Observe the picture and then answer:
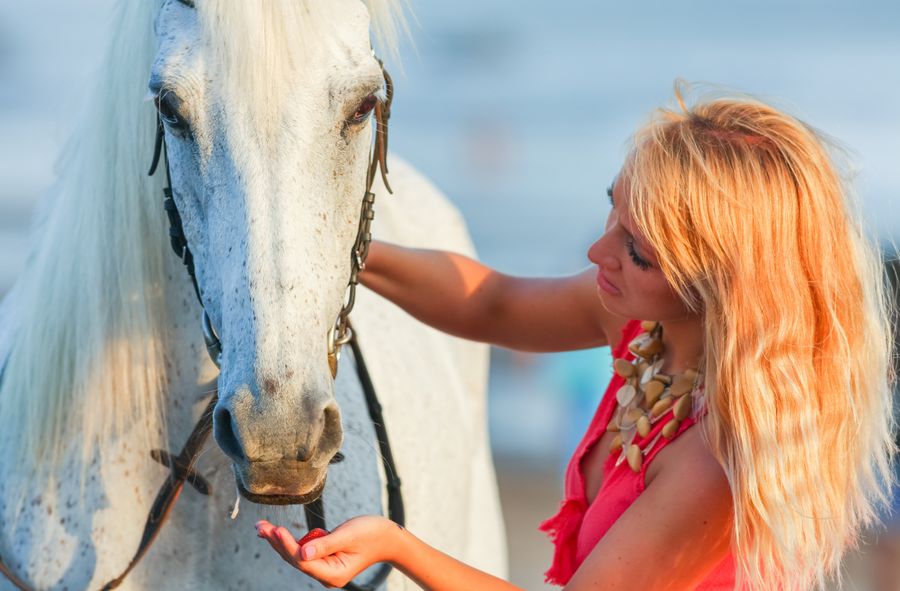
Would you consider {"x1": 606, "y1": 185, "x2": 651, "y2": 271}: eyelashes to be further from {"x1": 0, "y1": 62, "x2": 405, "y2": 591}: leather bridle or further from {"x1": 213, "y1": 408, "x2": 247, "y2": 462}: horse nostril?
{"x1": 213, "y1": 408, "x2": 247, "y2": 462}: horse nostril

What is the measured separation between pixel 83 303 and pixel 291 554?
0.64 metres

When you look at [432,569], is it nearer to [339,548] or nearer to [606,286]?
[339,548]

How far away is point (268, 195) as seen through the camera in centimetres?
151

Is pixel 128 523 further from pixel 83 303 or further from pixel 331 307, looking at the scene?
pixel 331 307

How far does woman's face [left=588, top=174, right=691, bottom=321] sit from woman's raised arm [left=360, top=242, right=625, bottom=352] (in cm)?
40

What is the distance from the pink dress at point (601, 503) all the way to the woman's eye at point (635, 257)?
0.26 m

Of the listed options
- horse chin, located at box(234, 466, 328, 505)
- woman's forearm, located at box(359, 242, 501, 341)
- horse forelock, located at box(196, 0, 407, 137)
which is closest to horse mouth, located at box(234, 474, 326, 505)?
horse chin, located at box(234, 466, 328, 505)

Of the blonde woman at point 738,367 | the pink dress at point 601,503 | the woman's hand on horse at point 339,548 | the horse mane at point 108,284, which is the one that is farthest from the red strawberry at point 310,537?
the pink dress at point 601,503

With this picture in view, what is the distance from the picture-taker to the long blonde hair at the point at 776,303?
1.70m

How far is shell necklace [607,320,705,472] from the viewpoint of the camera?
181 centimetres

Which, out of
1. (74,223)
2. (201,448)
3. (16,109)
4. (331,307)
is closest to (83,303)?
(74,223)

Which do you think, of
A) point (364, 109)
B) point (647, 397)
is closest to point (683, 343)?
point (647, 397)

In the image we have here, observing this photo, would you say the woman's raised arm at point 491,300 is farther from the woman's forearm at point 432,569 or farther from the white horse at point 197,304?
the woman's forearm at point 432,569

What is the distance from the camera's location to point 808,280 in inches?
69.1
